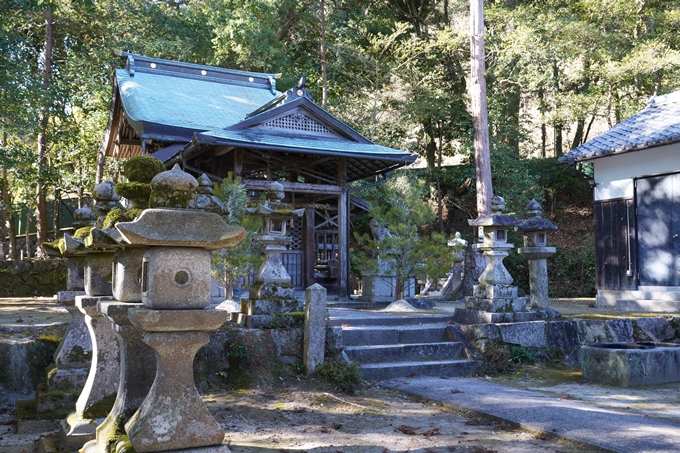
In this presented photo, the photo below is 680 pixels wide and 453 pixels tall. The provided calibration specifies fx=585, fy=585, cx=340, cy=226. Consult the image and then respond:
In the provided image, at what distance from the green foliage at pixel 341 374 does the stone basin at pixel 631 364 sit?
324 centimetres

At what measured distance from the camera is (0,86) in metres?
12.1

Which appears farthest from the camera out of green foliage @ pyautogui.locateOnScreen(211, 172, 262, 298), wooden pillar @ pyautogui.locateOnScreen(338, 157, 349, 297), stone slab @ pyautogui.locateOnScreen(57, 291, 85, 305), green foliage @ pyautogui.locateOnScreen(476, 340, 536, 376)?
wooden pillar @ pyautogui.locateOnScreen(338, 157, 349, 297)

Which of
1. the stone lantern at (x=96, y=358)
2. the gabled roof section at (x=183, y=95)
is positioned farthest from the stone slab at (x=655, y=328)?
the gabled roof section at (x=183, y=95)

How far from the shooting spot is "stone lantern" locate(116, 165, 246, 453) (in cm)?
386

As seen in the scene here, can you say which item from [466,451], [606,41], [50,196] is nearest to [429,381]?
[466,451]

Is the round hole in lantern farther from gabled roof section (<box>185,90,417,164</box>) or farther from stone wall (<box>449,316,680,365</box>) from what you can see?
gabled roof section (<box>185,90,417,164</box>)

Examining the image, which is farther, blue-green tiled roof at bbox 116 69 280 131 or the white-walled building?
blue-green tiled roof at bbox 116 69 280 131

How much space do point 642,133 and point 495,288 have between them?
265 inches

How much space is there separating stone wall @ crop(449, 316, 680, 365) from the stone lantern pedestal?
29cm

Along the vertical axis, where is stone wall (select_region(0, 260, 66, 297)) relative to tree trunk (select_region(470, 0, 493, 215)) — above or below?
below

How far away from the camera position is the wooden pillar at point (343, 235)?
45.8 feet

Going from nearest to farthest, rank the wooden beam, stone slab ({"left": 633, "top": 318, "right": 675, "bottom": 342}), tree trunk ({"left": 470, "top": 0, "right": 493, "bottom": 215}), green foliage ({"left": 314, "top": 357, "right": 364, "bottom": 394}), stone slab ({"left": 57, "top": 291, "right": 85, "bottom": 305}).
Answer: stone slab ({"left": 57, "top": 291, "right": 85, "bottom": 305})
green foliage ({"left": 314, "top": 357, "right": 364, "bottom": 394})
stone slab ({"left": 633, "top": 318, "right": 675, "bottom": 342})
the wooden beam
tree trunk ({"left": 470, "top": 0, "right": 493, "bottom": 215})

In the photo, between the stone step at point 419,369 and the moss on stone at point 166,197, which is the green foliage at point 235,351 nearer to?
the stone step at point 419,369

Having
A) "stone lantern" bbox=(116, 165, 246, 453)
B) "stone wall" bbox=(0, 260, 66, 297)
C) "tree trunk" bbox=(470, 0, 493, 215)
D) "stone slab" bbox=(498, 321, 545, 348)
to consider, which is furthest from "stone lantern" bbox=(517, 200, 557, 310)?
"stone wall" bbox=(0, 260, 66, 297)
